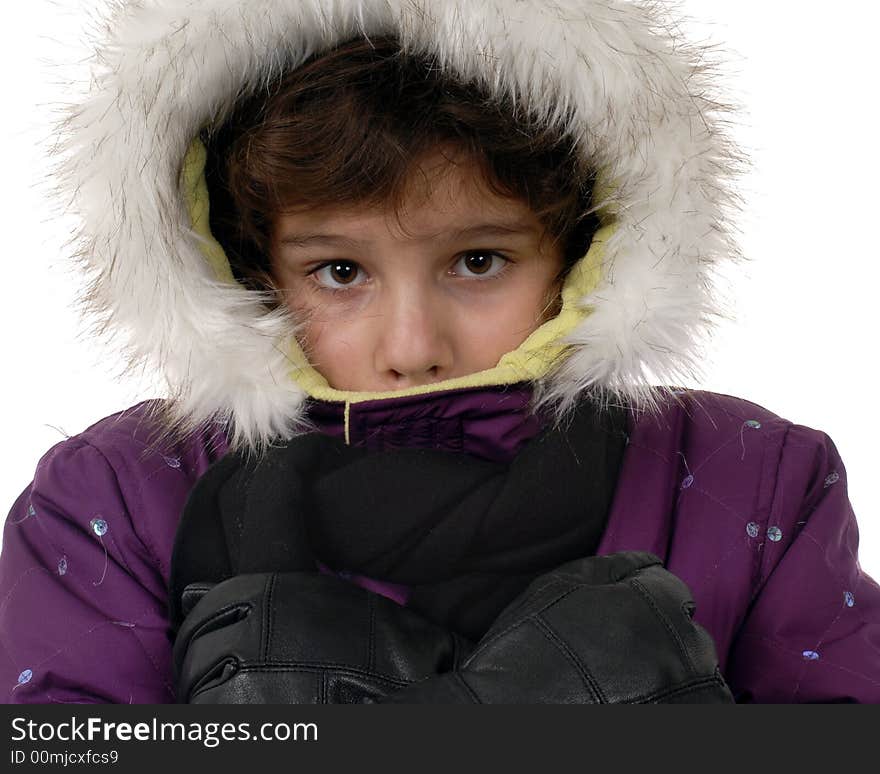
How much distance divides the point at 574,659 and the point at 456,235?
0.45 metres

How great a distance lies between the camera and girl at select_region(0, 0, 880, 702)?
1125mm

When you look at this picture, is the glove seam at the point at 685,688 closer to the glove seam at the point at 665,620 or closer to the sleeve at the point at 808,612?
the glove seam at the point at 665,620

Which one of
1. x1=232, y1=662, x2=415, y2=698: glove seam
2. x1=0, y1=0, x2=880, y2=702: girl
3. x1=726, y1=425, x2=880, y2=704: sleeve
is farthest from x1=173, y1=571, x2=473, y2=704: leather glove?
x1=726, y1=425, x2=880, y2=704: sleeve

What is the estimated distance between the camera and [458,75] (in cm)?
118

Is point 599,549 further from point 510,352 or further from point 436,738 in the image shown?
point 436,738

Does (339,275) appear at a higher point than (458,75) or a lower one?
lower

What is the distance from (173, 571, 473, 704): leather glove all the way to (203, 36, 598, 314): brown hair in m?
0.39

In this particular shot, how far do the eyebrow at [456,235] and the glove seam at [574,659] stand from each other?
16.2 inches

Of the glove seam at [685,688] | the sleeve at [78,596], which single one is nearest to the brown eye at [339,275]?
the sleeve at [78,596]

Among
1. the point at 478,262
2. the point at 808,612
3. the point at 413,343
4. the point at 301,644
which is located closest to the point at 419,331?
the point at 413,343

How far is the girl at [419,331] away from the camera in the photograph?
112 cm

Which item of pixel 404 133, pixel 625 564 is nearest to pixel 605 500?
pixel 625 564

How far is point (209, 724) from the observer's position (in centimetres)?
91

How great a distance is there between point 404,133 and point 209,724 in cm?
57
